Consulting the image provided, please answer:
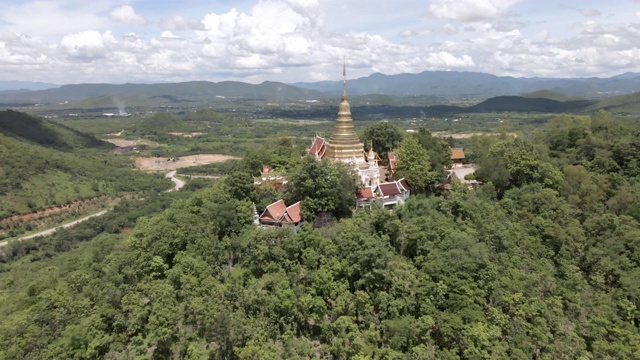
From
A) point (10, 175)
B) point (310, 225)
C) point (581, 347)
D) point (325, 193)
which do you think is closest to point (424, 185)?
point (325, 193)

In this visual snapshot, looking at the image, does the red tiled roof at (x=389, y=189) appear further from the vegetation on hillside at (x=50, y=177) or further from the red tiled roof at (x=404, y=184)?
the vegetation on hillside at (x=50, y=177)

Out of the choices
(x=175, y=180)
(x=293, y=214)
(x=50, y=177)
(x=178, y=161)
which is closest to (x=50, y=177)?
(x=50, y=177)

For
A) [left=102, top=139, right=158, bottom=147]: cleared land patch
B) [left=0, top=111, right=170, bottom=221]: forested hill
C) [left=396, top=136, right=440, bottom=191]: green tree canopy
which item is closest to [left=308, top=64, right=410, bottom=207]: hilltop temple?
[left=396, top=136, right=440, bottom=191]: green tree canopy

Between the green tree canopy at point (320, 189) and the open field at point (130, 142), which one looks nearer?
the green tree canopy at point (320, 189)

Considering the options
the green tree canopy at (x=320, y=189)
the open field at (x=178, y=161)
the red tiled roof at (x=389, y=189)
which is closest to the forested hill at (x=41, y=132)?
the open field at (x=178, y=161)

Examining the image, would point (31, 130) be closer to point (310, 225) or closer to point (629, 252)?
point (310, 225)

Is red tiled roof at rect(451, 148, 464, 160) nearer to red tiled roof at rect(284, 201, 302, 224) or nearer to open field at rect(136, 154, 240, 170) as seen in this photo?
red tiled roof at rect(284, 201, 302, 224)
